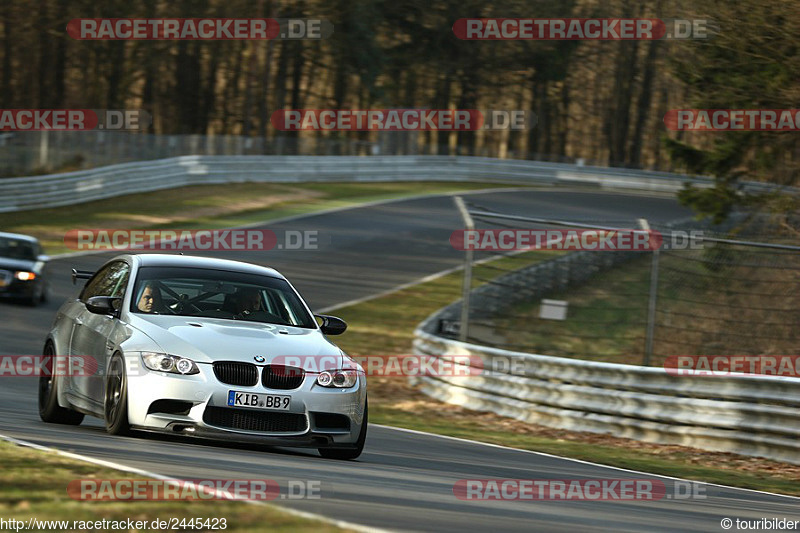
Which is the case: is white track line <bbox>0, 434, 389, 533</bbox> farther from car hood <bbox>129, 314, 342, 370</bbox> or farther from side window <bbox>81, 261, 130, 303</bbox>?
side window <bbox>81, 261, 130, 303</bbox>

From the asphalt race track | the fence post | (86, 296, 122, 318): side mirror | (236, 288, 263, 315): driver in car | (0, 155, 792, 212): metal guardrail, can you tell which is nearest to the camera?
the asphalt race track

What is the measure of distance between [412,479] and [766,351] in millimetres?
7205

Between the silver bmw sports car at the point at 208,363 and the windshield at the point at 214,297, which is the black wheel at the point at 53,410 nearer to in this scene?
the silver bmw sports car at the point at 208,363

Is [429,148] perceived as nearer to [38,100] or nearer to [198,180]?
[198,180]

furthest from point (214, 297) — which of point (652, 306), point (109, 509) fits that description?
point (652, 306)

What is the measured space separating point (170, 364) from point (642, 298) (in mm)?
8032

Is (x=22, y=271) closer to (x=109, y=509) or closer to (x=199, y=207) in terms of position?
(x=199, y=207)

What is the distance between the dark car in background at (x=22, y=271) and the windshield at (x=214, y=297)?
41.1ft

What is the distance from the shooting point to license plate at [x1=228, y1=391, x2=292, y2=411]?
866 centimetres

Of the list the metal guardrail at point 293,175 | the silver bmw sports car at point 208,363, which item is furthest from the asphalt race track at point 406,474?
the metal guardrail at point 293,175

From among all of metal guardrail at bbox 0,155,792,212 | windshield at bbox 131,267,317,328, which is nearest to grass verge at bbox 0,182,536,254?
metal guardrail at bbox 0,155,792,212

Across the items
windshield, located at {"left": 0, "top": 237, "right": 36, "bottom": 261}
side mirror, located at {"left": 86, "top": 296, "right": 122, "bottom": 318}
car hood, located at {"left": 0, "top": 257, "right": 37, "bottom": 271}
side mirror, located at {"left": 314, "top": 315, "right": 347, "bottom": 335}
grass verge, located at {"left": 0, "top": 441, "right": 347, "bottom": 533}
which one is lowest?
car hood, located at {"left": 0, "top": 257, "right": 37, "bottom": 271}

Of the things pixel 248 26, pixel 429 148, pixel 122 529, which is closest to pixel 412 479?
pixel 122 529

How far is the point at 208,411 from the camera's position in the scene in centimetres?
867
